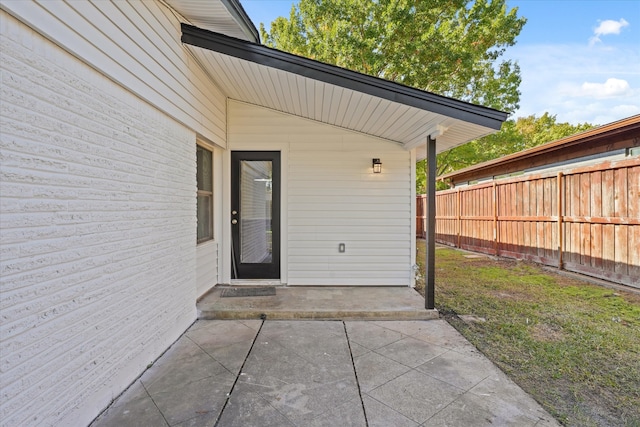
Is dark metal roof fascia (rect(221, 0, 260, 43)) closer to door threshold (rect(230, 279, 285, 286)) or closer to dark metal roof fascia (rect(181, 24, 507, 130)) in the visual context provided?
dark metal roof fascia (rect(181, 24, 507, 130))

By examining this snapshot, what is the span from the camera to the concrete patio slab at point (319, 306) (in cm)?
337

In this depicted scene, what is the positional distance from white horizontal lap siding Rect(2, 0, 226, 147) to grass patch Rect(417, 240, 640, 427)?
3.62m

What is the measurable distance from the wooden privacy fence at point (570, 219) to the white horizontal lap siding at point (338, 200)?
131 inches

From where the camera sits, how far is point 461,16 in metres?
9.34

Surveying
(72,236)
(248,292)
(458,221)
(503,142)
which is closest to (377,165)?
(248,292)

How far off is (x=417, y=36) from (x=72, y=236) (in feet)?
33.8

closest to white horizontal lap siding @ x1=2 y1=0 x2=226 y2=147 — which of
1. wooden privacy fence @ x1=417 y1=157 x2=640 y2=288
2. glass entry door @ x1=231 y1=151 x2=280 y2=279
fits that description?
glass entry door @ x1=231 y1=151 x2=280 y2=279

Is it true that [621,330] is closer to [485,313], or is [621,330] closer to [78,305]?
[485,313]

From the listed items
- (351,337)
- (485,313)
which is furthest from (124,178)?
(485,313)

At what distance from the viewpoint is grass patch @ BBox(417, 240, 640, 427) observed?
199 centimetres

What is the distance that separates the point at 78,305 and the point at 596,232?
6891 millimetres

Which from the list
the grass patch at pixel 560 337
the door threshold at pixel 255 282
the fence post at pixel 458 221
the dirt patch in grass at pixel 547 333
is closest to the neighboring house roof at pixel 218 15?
the door threshold at pixel 255 282

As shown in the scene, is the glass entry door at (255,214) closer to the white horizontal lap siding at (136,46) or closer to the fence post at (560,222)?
the white horizontal lap siding at (136,46)

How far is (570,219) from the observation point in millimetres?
5445
